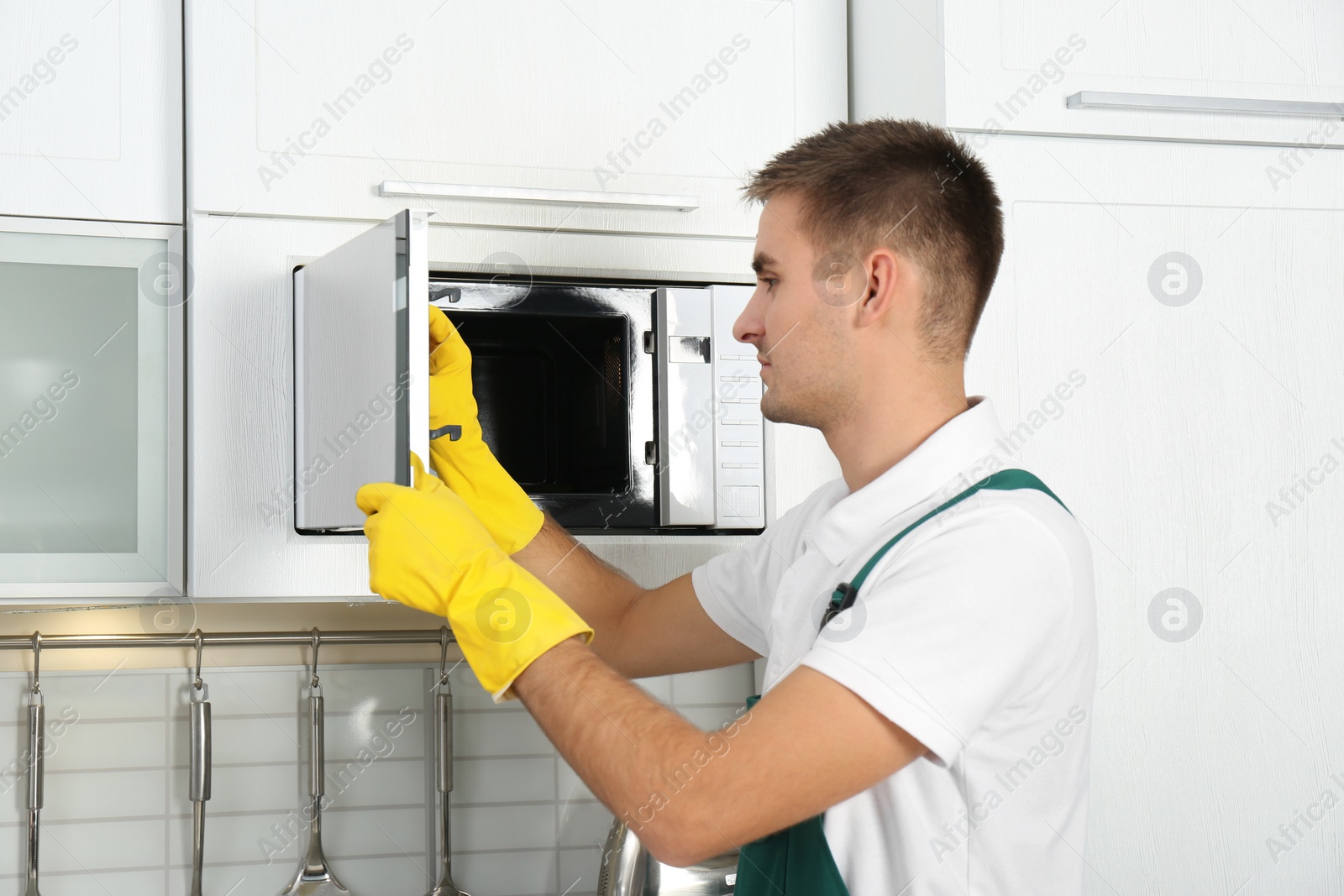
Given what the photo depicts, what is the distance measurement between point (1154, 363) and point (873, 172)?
432mm

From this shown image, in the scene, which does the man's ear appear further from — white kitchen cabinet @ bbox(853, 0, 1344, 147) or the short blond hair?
white kitchen cabinet @ bbox(853, 0, 1344, 147)

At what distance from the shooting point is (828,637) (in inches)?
32.0

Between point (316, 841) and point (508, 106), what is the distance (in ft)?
3.02

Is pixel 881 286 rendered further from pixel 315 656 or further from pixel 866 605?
pixel 315 656

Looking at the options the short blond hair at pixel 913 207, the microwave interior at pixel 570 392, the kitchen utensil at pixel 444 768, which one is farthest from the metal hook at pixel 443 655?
the short blond hair at pixel 913 207

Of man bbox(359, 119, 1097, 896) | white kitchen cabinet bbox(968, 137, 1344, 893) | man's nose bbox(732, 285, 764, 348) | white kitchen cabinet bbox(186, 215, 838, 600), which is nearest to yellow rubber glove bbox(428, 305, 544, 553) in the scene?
man bbox(359, 119, 1097, 896)

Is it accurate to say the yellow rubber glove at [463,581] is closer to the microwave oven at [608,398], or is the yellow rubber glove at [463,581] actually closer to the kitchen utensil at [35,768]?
Result: the microwave oven at [608,398]

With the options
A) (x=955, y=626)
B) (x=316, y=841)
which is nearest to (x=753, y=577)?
(x=955, y=626)

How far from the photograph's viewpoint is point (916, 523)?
89 cm

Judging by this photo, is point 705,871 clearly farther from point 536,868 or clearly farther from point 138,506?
point 138,506

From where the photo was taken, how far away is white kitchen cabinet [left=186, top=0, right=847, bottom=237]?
45.1 inches

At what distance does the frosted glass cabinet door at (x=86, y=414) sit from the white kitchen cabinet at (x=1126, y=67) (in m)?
0.81

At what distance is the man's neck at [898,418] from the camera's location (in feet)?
3.20

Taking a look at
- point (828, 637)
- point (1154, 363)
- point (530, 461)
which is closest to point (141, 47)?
point (530, 461)
